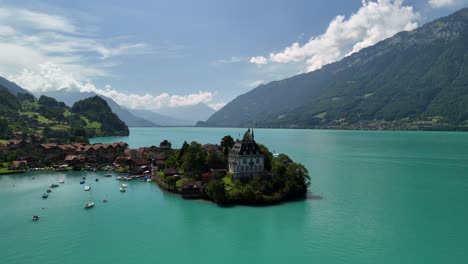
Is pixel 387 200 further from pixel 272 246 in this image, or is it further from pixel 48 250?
pixel 48 250

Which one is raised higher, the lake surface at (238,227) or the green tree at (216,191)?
the green tree at (216,191)

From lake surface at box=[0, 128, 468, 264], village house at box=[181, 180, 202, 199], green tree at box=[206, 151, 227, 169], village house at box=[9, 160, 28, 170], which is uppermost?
green tree at box=[206, 151, 227, 169]

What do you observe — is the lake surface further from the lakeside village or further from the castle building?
the castle building

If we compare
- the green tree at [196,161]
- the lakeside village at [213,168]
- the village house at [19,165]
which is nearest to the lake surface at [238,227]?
the lakeside village at [213,168]

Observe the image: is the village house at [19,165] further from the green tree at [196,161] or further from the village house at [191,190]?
the village house at [191,190]

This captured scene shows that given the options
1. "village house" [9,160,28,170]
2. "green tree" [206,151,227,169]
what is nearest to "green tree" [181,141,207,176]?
"green tree" [206,151,227,169]

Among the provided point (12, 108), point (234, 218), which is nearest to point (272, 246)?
point (234, 218)
